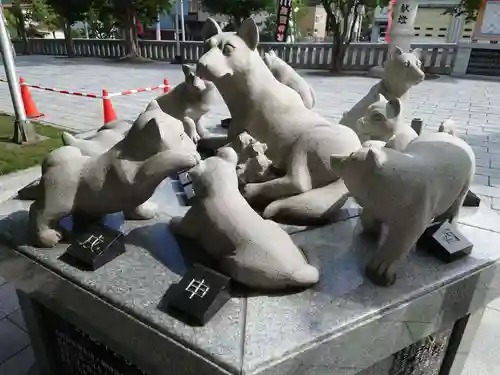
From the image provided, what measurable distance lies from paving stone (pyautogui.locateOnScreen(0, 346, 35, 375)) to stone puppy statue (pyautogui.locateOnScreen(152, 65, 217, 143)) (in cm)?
146

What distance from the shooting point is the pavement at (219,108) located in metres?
2.26

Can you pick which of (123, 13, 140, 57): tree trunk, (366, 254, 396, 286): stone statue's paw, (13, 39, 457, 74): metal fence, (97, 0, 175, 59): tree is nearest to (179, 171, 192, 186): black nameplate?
(366, 254, 396, 286): stone statue's paw

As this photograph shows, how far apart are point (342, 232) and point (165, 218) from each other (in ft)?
2.62

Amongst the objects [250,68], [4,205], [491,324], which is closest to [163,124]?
[250,68]

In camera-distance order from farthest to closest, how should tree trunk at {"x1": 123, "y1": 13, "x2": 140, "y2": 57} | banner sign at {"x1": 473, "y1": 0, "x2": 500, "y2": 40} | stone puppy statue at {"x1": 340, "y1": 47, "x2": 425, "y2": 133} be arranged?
1. tree trunk at {"x1": 123, "y1": 13, "x2": 140, "y2": 57}
2. banner sign at {"x1": 473, "y1": 0, "x2": 500, "y2": 40}
3. stone puppy statue at {"x1": 340, "y1": 47, "x2": 425, "y2": 133}

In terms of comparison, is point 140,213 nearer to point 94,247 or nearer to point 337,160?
point 94,247

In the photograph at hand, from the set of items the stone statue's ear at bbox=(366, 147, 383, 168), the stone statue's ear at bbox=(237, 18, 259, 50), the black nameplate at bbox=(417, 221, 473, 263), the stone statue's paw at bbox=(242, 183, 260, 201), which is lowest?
the black nameplate at bbox=(417, 221, 473, 263)

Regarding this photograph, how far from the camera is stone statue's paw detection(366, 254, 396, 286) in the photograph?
1407mm

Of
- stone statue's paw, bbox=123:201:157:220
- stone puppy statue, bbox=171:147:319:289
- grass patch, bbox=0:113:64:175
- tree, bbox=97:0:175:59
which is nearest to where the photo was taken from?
stone puppy statue, bbox=171:147:319:289

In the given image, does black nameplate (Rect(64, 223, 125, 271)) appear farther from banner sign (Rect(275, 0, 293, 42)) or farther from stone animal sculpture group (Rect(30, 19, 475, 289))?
banner sign (Rect(275, 0, 293, 42))

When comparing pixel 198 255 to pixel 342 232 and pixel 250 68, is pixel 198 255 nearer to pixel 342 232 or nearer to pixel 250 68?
pixel 342 232

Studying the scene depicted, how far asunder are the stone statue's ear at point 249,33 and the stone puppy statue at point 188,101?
0.57 meters

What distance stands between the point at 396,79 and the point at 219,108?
4.92m

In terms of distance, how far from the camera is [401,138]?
1.75 metres
